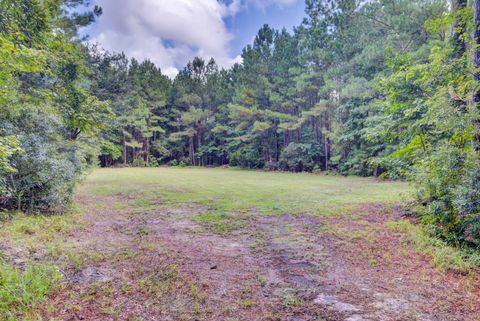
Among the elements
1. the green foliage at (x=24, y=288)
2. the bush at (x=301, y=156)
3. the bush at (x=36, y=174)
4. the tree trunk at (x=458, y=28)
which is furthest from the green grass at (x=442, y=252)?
the bush at (x=301, y=156)

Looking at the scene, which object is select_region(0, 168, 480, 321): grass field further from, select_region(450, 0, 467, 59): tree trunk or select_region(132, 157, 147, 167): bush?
select_region(132, 157, 147, 167): bush

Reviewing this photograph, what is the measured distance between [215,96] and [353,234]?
26.8m

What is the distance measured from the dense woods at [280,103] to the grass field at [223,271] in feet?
3.32

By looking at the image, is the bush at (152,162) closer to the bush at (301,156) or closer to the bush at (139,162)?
the bush at (139,162)

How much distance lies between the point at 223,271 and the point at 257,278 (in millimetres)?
430

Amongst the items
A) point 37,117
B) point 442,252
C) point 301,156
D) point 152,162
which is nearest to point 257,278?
point 442,252

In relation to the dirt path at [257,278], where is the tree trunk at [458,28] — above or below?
above

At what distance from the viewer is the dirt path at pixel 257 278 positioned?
2.24 m

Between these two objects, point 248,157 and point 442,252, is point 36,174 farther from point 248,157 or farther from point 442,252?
point 248,157

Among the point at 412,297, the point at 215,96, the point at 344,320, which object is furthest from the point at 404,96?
the point at 215,96

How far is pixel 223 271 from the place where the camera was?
10.1 ft

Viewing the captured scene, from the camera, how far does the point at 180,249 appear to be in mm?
3770

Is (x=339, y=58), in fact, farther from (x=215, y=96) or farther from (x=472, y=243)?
(x=472, y=243)

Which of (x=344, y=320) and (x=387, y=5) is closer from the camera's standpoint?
(x=344, y=320)
